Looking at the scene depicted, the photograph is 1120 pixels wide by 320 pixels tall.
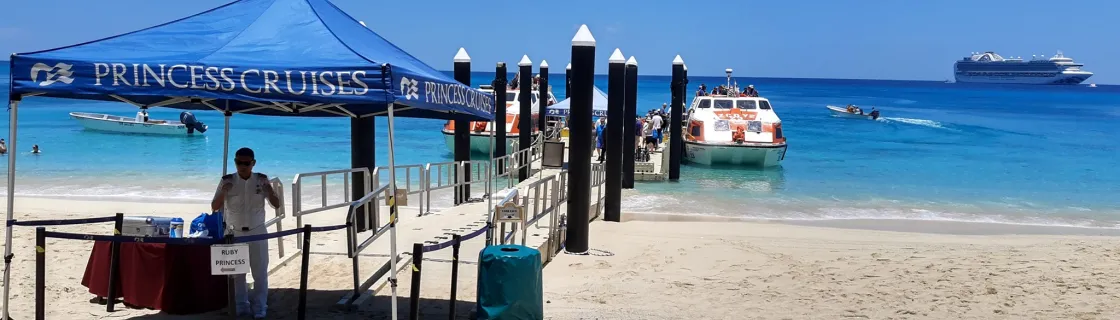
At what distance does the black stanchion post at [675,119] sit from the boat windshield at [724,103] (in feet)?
17.4

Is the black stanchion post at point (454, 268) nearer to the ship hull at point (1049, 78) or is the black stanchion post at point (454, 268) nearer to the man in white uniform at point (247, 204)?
the man in white uniform at point (247, 204)

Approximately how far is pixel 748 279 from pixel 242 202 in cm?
563

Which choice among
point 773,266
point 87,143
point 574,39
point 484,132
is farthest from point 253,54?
point 87,143

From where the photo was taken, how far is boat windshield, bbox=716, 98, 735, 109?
89.1 feet

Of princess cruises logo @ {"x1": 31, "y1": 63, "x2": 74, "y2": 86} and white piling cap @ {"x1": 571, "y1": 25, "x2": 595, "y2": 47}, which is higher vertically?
white piling cap @ {"x1": 571, "y1": 25, "x2": 595, "y2": 47}

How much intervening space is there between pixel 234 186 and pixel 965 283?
301 inches

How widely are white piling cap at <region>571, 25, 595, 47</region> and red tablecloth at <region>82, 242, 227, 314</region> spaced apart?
4.66m

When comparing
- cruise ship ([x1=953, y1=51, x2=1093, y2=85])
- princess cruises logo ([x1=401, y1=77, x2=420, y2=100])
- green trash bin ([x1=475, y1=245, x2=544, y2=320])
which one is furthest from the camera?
cruise ship ([x1=953, y1=51, x2=1093, y2=85])

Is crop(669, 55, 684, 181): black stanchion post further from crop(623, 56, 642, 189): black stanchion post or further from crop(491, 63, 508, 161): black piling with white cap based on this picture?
crop(491, 63, 508, 161): black piling with white cap

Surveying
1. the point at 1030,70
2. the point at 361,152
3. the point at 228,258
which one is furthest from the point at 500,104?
the point at 1030,70

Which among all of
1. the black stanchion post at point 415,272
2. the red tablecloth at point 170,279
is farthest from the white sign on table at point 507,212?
the red tablecloth at point 170,279

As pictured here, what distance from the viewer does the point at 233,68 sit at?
17.7 feet

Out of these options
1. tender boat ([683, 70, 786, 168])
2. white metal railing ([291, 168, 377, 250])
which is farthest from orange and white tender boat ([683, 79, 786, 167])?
white metal railing ([291, 168, 377, 250])

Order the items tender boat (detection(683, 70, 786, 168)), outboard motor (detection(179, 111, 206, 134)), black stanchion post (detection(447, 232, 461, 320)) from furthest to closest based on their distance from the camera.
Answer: outboard motor (detection(179, 111, 206, 134)) → tender boat (detection(683, 70, 786, 168)) → black stanchion post (detection(447, 232, 461, 320))
